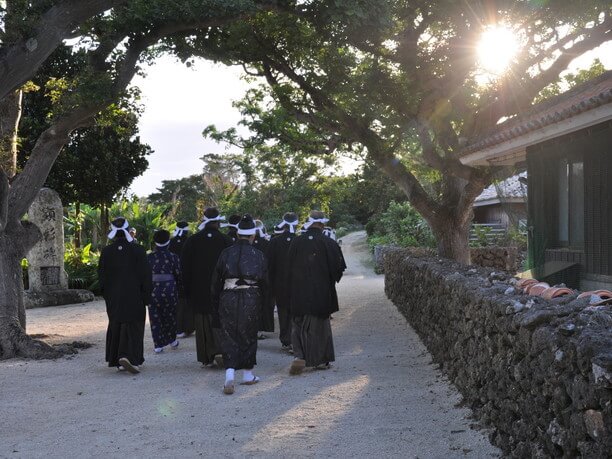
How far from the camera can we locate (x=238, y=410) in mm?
6840

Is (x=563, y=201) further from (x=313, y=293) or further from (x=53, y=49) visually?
(x=53, y=49)

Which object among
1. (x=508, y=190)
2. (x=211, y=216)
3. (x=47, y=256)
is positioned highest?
(x=508, y=190)

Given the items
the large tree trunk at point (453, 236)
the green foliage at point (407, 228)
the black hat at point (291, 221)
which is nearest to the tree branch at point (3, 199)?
the black hat at point (291, 221)

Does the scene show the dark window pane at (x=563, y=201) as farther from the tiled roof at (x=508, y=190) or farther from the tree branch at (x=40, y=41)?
the tiled roof at (x=508, y=190)

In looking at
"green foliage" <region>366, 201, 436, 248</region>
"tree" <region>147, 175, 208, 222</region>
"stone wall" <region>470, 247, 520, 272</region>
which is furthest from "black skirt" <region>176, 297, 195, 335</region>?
"tree" <region>147, 175, 208, 222</region>

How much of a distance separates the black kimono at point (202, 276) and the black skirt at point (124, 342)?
2.61ft

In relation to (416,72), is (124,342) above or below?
below

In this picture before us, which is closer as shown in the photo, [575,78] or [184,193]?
[575,78]

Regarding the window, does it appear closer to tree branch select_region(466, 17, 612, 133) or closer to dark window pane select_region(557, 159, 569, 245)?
dark window pane select_region(557, 159, 569, 245)

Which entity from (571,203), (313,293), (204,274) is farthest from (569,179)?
(204,274)

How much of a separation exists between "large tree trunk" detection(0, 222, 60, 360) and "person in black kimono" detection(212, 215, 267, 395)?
12.1 feet

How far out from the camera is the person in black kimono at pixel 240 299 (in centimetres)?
795

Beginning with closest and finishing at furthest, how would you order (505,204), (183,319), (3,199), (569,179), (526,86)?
(569,179), (3,199), (183,319), (526,86), (505,204)

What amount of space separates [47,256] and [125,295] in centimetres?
990
